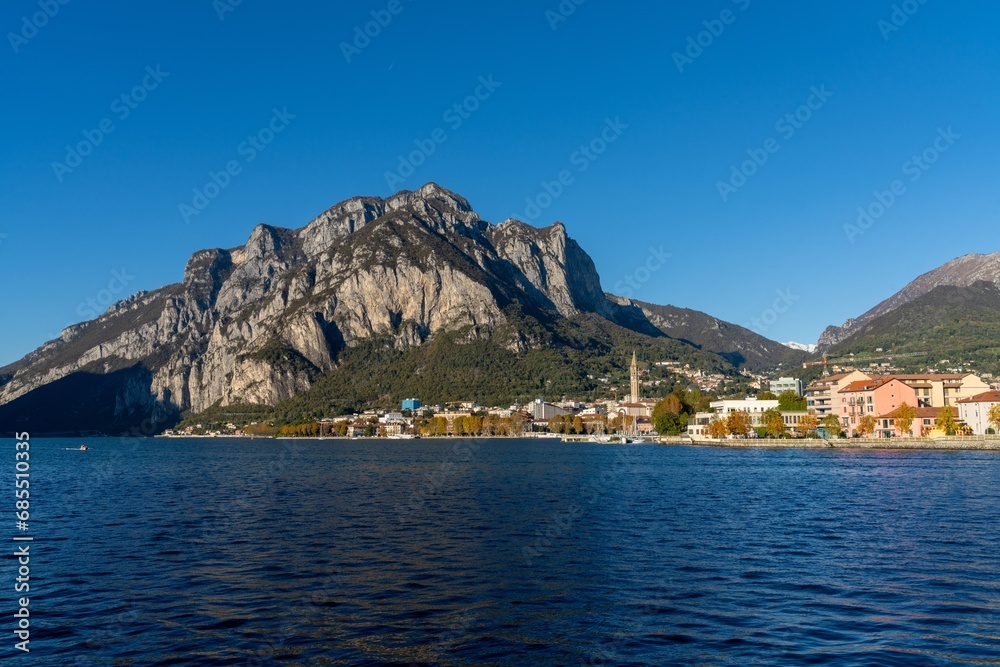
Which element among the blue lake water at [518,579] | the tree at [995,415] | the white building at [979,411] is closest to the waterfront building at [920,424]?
the white building at [979,411]

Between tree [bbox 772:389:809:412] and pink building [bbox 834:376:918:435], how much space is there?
1332cm

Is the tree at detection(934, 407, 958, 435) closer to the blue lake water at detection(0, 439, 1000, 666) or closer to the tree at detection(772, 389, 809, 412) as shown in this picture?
the tree at detection(772, 389, 809, 412)

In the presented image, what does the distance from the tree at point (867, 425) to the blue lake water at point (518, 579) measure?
9297 cm

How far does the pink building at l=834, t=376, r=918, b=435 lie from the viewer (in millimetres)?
146500

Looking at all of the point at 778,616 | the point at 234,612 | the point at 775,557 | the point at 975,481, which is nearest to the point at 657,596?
the point at 778,616

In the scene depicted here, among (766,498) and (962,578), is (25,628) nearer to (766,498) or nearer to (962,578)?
(962,578)

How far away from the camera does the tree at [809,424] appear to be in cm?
15573

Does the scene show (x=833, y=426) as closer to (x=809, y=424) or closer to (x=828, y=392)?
(x=809, y=424)

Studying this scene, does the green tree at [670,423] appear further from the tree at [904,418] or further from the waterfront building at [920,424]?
the tree at [904,418]

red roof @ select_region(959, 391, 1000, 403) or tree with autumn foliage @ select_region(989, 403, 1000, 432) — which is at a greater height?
red roof @ select_region(959, 391, 1000, 403)

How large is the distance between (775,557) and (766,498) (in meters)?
22.9

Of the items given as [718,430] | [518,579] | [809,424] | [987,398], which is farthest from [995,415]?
[518,579]

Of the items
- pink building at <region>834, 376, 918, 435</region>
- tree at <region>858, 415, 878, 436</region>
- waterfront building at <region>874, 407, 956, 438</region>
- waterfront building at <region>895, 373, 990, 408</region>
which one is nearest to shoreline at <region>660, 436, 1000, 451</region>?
tree at <region>858, 415, 878, 436</region>

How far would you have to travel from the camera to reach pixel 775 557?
99.1 ft
